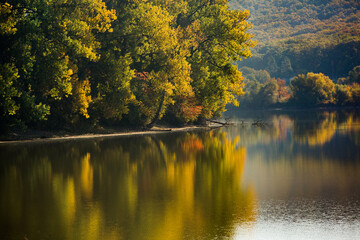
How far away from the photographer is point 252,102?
6398 inches

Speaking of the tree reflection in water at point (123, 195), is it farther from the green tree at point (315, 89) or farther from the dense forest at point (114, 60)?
the green tree at point (315, 89)

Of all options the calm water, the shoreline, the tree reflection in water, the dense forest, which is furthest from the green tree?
the tree reflection in water

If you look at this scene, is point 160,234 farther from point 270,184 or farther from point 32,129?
point 32,129

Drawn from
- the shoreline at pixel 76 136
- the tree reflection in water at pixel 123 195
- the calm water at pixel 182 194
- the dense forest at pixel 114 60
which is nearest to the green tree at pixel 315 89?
the dense forest at pixel 114 60

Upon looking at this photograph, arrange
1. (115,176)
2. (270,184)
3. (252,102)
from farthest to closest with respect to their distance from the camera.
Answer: (252,102) → (115,176) → (270,184)

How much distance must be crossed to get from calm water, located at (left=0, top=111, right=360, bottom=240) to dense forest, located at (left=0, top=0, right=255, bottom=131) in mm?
11359

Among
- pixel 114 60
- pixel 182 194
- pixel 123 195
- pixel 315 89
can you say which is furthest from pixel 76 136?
pixel 315 89

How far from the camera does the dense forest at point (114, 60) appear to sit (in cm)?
4034

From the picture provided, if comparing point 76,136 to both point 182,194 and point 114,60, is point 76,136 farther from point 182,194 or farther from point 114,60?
point 182,194

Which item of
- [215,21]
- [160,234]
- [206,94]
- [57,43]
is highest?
[215,21]

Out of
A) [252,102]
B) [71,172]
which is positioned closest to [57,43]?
[71,172]

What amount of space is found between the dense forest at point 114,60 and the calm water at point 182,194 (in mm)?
11359

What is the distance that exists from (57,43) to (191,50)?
22771 millimetres

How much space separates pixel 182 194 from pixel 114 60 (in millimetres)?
32200
